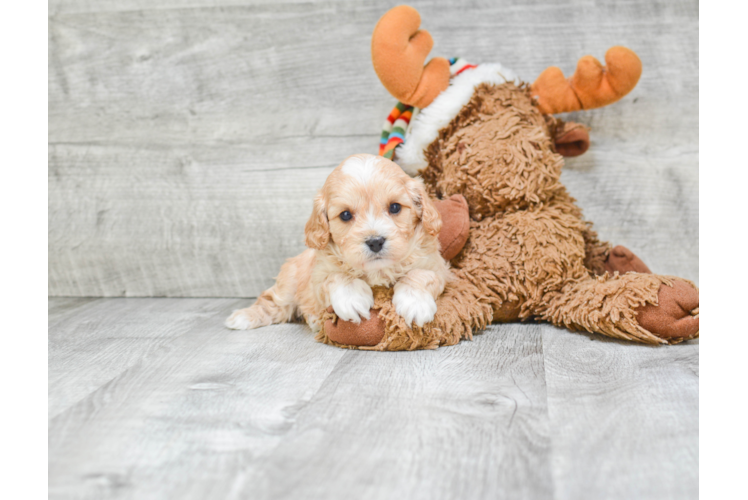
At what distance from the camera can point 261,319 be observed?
2117 mm

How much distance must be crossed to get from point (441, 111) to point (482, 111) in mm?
140

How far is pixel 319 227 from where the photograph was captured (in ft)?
5.64

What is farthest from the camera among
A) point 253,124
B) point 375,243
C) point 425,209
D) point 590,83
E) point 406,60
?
point 253,124

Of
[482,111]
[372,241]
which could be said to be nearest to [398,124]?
[482,111]

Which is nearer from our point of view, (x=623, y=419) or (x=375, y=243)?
(x=623, y=419)

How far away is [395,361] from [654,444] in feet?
2.30

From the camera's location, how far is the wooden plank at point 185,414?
3.46 feet

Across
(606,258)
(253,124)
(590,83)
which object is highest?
(590,83)

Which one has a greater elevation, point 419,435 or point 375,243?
point 375,243

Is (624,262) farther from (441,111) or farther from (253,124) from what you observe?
(253,124)

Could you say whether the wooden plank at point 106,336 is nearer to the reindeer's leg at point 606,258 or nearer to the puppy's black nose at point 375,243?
the puppy's black nose at point 375,243

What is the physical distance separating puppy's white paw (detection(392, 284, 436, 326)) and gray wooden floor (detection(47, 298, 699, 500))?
108 millimetres

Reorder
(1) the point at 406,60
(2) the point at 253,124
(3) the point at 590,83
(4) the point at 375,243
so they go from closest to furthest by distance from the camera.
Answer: (4) the point at 375,243 < (1) the point at 406,60 < (3) the point at 590,83 < (2) the point at 253,124

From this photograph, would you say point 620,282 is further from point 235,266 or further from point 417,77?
point 235,266
